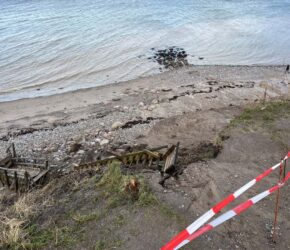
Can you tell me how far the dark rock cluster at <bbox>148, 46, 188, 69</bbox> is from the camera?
27.9m

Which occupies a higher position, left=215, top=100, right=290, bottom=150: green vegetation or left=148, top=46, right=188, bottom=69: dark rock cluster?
left=215, top=100, right=290, bottom=150: green vegetation

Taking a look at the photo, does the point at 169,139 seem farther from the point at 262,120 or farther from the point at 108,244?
the point at 108,244

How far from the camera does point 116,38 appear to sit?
3359 cm

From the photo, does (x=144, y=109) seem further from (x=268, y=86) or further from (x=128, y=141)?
(x=268, y=86)

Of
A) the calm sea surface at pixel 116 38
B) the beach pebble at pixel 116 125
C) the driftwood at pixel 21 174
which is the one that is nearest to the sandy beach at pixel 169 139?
the beach pebble at pixel 116 125

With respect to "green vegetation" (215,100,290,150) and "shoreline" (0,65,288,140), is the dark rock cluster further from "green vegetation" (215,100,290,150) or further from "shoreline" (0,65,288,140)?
"green vegetation" (215,100,290,150)

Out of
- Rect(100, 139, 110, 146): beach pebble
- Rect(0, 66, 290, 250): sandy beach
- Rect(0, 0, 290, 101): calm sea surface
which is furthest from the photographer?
Rect(0, 0, 290, 101): calm sea surface

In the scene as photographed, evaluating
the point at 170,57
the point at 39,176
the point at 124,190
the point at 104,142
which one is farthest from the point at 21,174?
the point at 170,57

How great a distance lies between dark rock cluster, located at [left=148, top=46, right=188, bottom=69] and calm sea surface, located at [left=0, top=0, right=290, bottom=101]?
91 centimetres

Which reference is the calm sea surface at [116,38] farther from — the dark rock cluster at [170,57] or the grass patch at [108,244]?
the grass patch at [108,244]

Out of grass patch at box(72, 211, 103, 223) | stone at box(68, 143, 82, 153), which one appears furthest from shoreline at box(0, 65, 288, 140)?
grass patch at box(72, 211, 103, 223)

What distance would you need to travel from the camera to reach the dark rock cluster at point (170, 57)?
27.9 m

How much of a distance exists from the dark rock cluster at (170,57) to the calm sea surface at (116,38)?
907 millimetres

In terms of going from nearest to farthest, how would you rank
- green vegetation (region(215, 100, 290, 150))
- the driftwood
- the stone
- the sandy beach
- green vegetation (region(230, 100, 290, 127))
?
the sandy beach, the driftwood, green vegetation (region(215, 100, 290, 150)), green vegetation (region(230, 100, 290, 127)), the stone
